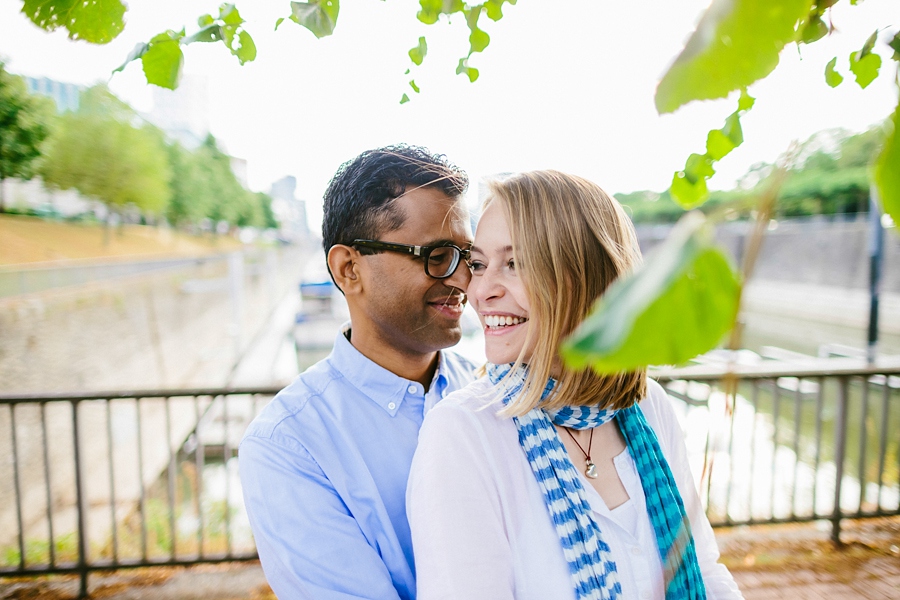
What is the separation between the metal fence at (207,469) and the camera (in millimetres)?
3195

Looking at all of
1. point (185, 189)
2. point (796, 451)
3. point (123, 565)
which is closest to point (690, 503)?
point (796, 451)

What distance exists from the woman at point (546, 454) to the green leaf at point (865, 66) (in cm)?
54

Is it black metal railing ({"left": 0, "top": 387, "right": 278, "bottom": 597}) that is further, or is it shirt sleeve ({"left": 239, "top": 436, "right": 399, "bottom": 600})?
black metal railing ({"left": 0, "top": 387, "right": 278, "bottom": 597})

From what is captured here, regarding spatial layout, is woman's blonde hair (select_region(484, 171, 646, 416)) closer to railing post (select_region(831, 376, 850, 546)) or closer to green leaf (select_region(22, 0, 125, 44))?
green leaf (select_region(22, 0, 125, 44))

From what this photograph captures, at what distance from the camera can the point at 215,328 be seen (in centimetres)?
2675

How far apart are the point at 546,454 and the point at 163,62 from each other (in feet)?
3.60

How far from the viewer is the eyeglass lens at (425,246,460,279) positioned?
1.63 meters

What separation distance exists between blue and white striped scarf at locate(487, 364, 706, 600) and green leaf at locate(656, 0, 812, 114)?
3.17ft

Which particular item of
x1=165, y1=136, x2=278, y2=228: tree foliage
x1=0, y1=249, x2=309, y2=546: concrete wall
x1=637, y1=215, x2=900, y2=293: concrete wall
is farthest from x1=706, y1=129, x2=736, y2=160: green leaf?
x1=165, y1=136, x2=278, y2=228: tree foliage

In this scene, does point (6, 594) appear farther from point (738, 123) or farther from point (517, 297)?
point (738, 123)

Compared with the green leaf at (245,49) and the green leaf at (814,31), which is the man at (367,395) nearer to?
the green leaf at (245,49)

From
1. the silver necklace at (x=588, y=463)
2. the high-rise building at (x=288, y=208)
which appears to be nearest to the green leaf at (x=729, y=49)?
the silver necklace at (x=588, y=463)

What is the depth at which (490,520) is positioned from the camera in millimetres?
1081

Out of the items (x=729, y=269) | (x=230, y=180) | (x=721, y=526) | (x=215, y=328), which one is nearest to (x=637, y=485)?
(x=729, y=269)
